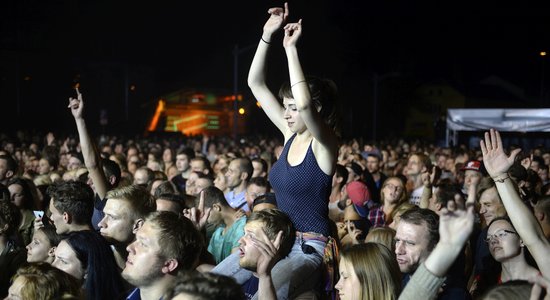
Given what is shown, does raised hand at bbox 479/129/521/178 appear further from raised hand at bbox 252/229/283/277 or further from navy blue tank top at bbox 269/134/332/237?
raised hand at bbox 252/229/283/277

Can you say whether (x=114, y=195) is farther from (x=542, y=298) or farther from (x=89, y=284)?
(x=542, y=298)

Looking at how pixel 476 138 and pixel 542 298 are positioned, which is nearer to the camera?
pixel 542 298

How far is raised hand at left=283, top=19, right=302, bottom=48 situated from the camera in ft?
12.4

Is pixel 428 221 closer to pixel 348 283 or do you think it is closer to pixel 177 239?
pixel 348 283

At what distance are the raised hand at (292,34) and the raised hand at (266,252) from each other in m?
1.10

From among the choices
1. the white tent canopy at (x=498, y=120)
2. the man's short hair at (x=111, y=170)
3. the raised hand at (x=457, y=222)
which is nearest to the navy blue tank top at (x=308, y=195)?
the raised hand at (x=457, y=222)

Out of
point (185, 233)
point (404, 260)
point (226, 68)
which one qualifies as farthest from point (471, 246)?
point (226, 68)

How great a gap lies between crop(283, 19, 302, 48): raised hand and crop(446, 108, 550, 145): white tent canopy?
503 inches

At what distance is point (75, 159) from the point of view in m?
10.7

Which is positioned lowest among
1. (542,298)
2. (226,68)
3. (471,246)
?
(471,246)

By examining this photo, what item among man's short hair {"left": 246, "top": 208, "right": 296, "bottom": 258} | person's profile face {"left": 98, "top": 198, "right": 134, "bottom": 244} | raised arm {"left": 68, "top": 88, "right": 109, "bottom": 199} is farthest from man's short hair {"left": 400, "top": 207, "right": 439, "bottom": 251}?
raised arm {"left": 68, "top": 88, "right": 109, "bottom": 199}

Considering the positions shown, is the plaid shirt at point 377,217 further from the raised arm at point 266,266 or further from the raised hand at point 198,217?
the raised arm at point 266,266

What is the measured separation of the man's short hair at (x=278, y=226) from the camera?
350 cm

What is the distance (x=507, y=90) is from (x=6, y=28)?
5292 cm
